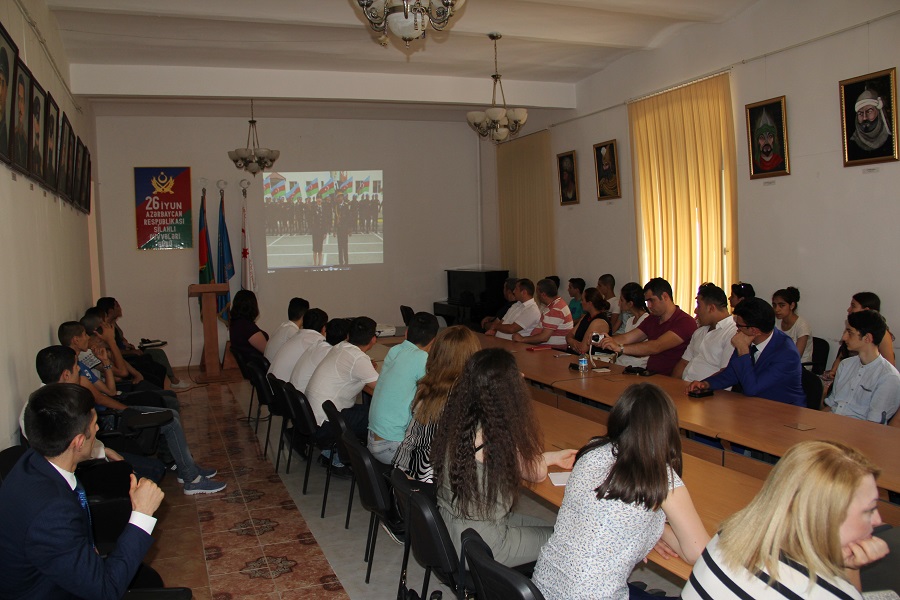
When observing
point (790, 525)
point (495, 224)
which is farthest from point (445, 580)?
point (495, 224)

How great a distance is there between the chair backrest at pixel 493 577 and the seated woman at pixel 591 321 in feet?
13.6

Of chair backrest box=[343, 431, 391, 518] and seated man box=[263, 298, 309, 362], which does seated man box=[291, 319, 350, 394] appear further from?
chair backrest box=[343, 431, 391, 518]

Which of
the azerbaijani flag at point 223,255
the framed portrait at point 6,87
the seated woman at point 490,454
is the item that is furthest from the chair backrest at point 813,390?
the azerbaijani flag at point 223,255

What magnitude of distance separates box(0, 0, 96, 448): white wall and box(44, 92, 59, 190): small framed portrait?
12cm

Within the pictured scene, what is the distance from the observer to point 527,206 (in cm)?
1053

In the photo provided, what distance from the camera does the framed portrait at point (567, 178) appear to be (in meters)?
9.41

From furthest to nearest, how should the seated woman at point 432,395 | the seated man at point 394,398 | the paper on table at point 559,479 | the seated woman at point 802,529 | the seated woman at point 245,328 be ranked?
the seated woman at point 245,328 → the seated man at point 394,398 → the seated woman at point 432,395 → the paper on table at point 559,479 → the seated woman at point 802,529

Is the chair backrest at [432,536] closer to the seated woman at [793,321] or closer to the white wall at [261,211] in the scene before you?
the seated woman at [793,321]

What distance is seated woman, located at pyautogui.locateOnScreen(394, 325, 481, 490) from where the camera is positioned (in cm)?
319

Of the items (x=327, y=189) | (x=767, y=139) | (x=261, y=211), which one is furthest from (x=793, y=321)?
(x=261, y=211)

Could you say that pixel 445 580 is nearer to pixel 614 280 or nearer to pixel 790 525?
pixel 790 525

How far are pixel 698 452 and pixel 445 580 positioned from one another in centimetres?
154

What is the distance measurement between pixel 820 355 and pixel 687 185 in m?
2.34

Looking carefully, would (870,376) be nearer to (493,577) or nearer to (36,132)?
(493,577)
